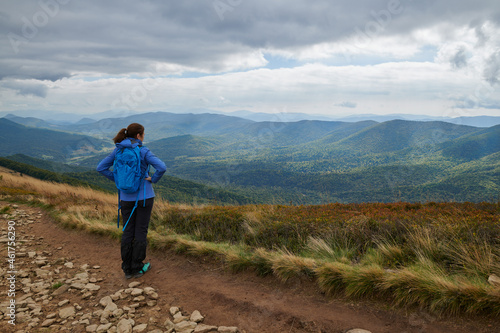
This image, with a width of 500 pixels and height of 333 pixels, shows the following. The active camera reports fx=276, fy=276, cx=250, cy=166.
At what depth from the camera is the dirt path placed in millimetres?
3162

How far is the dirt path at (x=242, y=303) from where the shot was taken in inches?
124

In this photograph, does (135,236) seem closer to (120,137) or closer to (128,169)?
(128,169)

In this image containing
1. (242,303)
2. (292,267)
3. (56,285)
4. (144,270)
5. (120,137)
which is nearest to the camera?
(242,303)

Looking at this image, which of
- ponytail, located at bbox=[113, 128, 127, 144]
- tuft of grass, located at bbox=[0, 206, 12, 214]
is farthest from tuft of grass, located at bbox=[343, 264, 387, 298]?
tuft of grass, located at bbox=[0, 206, 12, 214]

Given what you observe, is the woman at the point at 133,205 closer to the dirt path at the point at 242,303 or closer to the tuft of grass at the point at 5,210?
the dirt path at the point at 242,303

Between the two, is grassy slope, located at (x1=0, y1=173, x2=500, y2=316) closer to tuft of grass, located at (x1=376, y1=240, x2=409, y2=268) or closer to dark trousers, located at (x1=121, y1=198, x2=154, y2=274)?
tuft of grass, located at (x1=376, y1=240, x2=409, y2=268)

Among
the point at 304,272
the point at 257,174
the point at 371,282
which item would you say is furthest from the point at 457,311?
the point at 257,174

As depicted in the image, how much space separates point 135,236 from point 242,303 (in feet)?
8.07

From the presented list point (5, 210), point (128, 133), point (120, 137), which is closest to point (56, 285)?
point (120, 137)

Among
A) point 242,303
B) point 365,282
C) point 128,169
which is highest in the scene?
point 128,169

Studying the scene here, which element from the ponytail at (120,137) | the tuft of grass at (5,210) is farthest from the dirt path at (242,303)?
the tuft of grass at (5,210)

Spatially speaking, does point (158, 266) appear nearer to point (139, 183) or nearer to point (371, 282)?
point (139, 183)

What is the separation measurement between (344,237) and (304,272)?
1309 mm

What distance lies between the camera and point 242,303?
387cm
